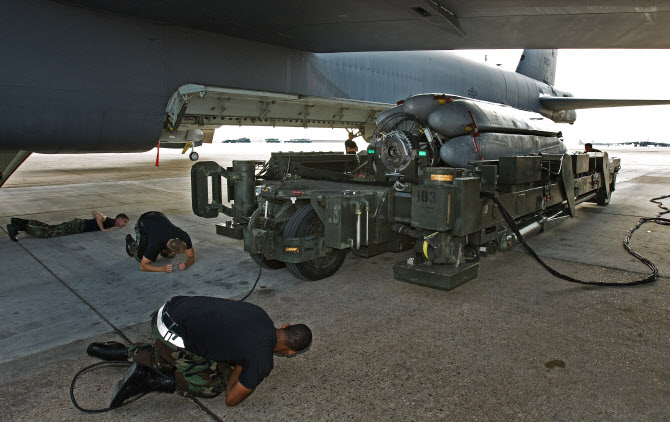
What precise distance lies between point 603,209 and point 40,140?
1045 centimetres

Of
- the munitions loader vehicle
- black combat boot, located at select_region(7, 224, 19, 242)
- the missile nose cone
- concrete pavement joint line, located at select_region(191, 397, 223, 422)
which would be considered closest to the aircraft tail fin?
the munitions loader vehicle

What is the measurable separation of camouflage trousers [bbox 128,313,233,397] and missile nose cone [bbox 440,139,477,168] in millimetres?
4201

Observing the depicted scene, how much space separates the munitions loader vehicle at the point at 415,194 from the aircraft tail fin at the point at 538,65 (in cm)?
998

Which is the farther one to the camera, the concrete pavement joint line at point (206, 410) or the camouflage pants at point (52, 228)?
the camouflage pants at point (52, 228)

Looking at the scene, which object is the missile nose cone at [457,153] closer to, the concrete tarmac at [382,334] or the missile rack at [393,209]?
the missile rack at [393,209]

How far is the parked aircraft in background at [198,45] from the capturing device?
17.0 ft

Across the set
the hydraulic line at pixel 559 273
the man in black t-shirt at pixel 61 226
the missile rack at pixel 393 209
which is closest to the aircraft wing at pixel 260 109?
the missile rack at pixel 393 209

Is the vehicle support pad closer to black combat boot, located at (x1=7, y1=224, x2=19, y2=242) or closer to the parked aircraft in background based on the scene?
the parked aircraft in background

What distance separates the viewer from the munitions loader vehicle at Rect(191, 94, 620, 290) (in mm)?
4191

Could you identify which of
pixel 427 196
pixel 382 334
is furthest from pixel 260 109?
pixel 382 334

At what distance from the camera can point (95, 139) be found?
5.94 m

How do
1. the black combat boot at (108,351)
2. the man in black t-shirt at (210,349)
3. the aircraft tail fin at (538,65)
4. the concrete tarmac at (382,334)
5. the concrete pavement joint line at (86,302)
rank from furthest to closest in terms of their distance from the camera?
the aircraft tail fin at (538,65) → the concrete pavement joint line at (86,302) → the black combat boot at (108,351) → the concrete tarmac at (382,334) → the man in black t-shirt at (210,349)

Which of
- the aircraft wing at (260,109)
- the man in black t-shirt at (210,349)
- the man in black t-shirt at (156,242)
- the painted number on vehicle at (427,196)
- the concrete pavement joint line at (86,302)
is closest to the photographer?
the man in black t-shirt at (210,349)

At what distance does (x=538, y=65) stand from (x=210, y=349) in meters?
17.5
